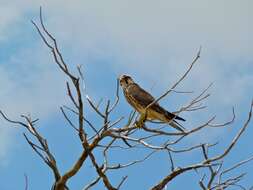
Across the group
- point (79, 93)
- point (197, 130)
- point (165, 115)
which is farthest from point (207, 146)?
point (165, 115)

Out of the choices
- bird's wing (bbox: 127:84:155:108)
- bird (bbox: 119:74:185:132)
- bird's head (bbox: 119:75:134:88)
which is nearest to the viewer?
bird (bbox: 119:74:185:132)

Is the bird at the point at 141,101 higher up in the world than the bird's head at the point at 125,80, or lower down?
lower down

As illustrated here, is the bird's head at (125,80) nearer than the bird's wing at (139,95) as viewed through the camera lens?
No

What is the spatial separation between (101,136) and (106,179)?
1.41 ft

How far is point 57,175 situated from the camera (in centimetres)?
550

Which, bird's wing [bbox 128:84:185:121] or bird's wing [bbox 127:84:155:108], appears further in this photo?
bird's wing [bbox 127:84:155:108]

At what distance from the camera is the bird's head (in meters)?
8.78

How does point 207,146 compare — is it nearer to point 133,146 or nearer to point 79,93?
point 133,146

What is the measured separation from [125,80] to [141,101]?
0.76 meters

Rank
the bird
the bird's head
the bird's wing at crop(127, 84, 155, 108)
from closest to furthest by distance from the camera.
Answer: the bird < the bird's wing at crop(127, 84, 155, 108) < the bird's head

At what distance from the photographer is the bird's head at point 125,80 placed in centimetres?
878

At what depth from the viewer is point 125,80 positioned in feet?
29.1

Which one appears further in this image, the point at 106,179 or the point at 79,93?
the point at 106,179

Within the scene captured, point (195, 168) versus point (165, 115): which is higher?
point (165, 115)
